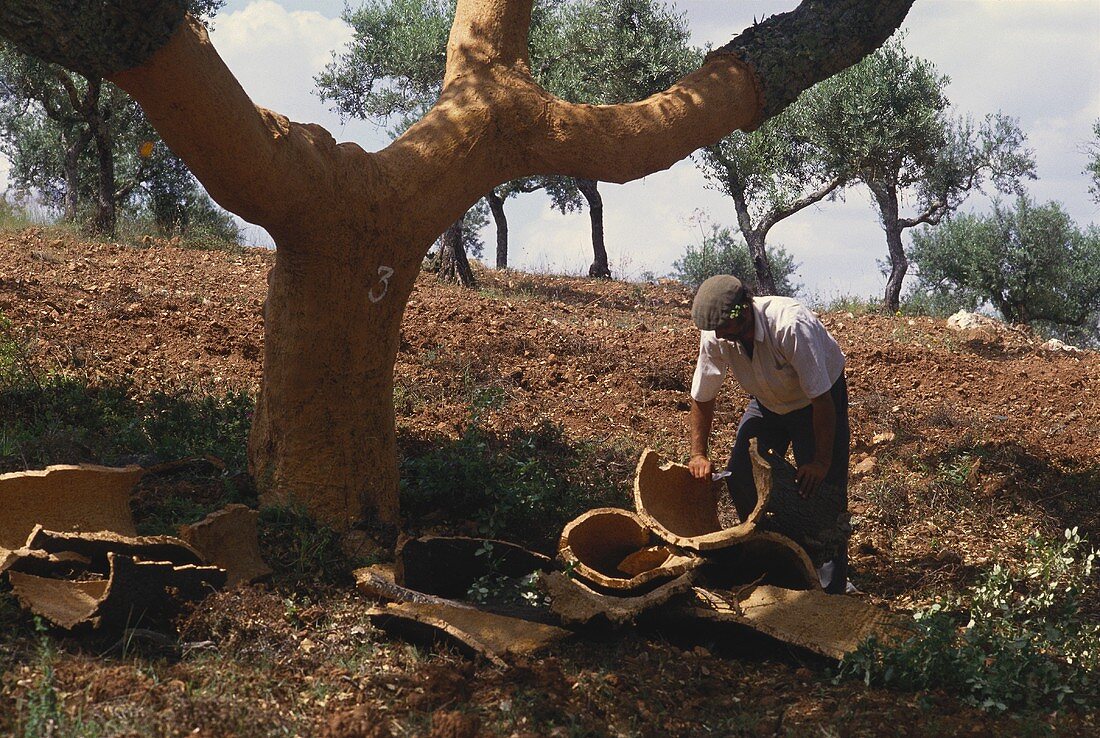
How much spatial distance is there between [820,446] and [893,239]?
15940mm

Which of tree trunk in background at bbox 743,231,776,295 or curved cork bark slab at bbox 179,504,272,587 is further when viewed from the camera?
tree trunk in background at bbox 743,231,776,295

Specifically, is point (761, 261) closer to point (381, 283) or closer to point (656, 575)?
point (381, 283)

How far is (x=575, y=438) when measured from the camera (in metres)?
7.21

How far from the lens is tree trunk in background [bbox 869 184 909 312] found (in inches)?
733

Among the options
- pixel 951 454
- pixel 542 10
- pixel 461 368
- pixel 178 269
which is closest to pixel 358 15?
pixel 542 10

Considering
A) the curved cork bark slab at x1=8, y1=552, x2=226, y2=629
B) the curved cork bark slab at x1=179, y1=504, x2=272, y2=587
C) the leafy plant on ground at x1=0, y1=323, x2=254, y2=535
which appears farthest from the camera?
the leafy plant on ground at x1=0, y1=323, x2=254, y2=535

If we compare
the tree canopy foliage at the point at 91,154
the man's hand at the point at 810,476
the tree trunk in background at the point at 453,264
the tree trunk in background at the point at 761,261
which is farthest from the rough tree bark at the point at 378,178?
the tree trunk in background at the point at 761,261

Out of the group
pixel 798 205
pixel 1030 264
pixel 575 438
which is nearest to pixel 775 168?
pixel 798 205

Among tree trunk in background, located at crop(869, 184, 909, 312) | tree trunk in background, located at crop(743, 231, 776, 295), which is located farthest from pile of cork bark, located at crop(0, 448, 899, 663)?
tree trunk in background, located at crop(869, 184, 909, 312)

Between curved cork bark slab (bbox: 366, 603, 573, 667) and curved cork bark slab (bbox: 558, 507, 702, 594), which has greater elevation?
curved cork bark slab (bbox: 558, 507, 702, 594)

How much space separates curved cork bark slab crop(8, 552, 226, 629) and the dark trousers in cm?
259

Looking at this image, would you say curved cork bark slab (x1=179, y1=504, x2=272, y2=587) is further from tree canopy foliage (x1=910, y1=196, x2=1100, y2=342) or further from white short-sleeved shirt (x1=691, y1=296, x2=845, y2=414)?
tree canopy foliage (x1=910, y1=196, x2=1100, y2=342)

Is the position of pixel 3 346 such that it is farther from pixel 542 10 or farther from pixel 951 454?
pixel 542 10

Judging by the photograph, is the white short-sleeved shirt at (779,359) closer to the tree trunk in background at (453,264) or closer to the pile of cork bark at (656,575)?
the pile of cork bark at (656,575)
